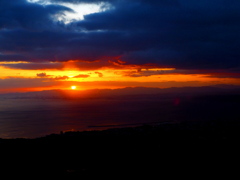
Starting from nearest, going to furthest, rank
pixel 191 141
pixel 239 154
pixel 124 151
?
pixel 239 154, pixel 124 151, pixel 191 141

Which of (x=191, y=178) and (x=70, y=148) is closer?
(x=191, y=178)

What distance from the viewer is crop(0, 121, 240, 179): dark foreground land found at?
12.9 m

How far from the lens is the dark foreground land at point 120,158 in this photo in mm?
12853

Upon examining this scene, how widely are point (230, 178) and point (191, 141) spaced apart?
9.37 meters

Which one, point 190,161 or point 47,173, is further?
point 190,161

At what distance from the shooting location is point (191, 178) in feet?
39.0

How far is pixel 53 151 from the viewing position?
59.8ft

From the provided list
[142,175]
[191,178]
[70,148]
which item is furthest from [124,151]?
[191,178]

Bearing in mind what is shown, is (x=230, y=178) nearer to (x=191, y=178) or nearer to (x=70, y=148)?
(x=191, y=178)

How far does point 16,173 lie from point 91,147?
722 centimetres

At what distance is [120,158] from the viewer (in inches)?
627

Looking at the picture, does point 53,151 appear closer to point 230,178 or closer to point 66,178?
point 66,178

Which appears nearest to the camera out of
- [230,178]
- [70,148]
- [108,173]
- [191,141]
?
[230,178]

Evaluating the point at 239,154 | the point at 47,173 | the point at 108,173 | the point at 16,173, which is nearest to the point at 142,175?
the point at 108,173
